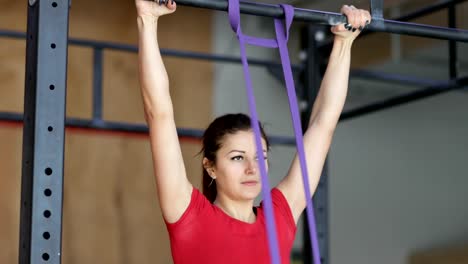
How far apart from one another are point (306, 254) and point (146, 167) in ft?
8.28

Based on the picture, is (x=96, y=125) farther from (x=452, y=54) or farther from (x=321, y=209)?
(x=452, y=54)

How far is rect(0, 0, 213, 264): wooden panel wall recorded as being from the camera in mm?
5406

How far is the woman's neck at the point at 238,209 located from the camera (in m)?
2.14

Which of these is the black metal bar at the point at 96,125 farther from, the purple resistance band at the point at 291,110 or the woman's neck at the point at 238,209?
the purple resistance band at the point at 291,110

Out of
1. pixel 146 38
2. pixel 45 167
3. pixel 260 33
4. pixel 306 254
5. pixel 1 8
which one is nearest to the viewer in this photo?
pixel 45 167

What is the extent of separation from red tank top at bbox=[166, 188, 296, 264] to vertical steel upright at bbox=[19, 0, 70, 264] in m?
0.35

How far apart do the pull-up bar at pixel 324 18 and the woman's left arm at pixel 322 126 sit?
8 cm

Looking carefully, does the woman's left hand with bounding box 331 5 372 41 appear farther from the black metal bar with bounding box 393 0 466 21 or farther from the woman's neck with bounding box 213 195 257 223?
the black metal bar with bounding box 393 0 466 21

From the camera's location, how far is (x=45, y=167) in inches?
69.8

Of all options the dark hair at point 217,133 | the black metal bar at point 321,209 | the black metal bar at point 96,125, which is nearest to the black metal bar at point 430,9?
the black metal bar at point 321,209

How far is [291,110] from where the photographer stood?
1.91 m

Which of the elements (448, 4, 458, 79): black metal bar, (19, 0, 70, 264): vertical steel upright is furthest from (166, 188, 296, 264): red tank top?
(448, 4, 458, 79): black metal bar

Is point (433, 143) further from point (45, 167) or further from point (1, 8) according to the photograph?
point (45, 167)

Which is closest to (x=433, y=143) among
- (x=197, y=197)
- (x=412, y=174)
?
(x=412, y=174)
